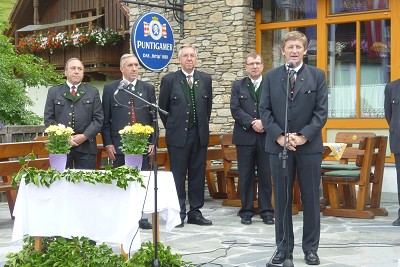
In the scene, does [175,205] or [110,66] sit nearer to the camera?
[175,205]

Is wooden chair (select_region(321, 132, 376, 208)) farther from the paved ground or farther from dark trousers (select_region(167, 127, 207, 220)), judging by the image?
dark trousers (select_region(167, 127, 207, 220))

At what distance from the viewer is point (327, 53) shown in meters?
12.3

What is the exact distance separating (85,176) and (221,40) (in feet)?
23.5

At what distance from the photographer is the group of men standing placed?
6816 millimetres

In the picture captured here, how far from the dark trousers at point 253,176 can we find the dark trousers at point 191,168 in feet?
1.62

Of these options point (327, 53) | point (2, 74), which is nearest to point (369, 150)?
point (327, 53)

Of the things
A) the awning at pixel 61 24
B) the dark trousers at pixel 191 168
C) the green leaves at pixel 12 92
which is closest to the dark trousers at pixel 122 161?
the dark trousers at pixel 191 168

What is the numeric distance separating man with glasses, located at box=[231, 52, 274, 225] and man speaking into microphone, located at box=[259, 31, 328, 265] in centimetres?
237

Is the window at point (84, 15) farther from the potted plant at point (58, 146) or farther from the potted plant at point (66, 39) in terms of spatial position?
the potted plant at point (58, 146)

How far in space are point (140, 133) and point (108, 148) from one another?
237 centimetres

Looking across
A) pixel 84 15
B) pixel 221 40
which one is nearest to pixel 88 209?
pixel 221 40

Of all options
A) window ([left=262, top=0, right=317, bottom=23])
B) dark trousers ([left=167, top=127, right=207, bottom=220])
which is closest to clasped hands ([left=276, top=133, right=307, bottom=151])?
dark trousers ([left=167, top=127, right=207, bottom=220])

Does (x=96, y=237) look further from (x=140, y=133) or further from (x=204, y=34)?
(x=204, y=34)

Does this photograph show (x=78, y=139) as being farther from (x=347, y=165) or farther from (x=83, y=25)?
(x=83, y=25)
